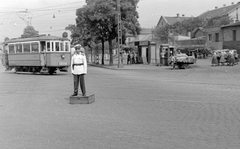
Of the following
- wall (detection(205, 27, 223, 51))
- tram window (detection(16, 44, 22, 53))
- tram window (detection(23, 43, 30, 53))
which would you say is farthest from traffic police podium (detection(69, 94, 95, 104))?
wall (detection(205, 27, 223, 51))

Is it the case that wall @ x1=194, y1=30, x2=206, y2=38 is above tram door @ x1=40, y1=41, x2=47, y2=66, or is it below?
above

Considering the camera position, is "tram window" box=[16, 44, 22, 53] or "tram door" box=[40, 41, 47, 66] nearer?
"tram door" box=[40, 41, 47, 66]

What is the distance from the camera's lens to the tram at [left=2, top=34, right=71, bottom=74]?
2495cm

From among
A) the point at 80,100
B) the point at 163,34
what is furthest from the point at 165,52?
the point at 163,34

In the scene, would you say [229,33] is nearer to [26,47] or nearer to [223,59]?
[223,59]

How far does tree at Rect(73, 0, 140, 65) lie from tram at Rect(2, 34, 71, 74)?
41.8 feet

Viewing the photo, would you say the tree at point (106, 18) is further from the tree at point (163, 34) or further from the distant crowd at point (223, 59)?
the tree at point (163, 34)

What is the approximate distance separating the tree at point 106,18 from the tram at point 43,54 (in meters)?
12.7

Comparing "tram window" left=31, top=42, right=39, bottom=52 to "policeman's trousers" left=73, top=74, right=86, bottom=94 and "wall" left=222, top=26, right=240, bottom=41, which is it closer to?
"policeman's trousers" left=73, top=74, right=86, bottom=94

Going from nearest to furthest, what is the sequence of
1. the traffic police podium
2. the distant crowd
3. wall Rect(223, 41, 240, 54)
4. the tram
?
the traffic police podium < the tram < the distant crowd < wall Rect(223, 41, 240, 54)

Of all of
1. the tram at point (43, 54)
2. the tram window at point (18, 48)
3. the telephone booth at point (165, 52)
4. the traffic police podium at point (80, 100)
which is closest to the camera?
the traffic police podium at point (80, 100)

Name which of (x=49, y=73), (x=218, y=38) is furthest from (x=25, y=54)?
(x=218, y=38)

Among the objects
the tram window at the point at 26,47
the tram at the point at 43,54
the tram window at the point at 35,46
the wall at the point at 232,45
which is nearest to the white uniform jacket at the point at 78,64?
the tram at the point at 43,54

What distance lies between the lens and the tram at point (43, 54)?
24953 mm
